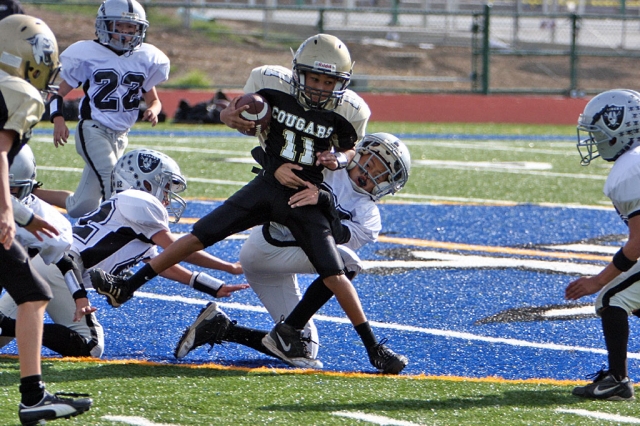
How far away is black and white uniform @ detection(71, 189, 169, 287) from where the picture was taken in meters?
4.79

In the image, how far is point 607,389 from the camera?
394 centimetres

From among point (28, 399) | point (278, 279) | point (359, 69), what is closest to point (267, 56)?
point (359, 69)

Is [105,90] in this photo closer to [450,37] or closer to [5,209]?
[5,209]

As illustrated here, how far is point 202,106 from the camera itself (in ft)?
50.9

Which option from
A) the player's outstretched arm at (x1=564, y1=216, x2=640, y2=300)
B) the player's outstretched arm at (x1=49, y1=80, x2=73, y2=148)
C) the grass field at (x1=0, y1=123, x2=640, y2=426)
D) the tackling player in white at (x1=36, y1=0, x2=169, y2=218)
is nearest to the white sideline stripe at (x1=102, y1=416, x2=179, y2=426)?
the grass field at (x1=0, y1=123, x2=640, y2=426)

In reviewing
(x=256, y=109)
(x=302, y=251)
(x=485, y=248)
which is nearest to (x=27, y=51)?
(x=256, y=109)

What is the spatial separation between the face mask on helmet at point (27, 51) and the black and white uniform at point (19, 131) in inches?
4.0

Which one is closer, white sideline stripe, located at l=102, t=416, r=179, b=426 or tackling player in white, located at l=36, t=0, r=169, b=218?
white sideline stripe, located at l=102, t=416, r=179, b=426

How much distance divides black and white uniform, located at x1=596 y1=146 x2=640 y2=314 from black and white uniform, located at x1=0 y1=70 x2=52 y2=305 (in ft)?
7.21

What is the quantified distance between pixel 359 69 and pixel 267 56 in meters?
2.16

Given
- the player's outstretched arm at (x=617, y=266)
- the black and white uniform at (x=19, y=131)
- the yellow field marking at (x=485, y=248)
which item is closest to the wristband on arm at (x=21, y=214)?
the black and white uniform at (x=19, y=131)

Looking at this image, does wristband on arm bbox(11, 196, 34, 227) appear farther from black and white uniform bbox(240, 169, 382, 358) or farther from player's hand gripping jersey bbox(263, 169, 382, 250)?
player's hand gripping jersey bbox(263, 169, 382, 250)

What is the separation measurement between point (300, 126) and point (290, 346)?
→ 98 centimetres

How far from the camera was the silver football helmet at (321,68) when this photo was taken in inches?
176
